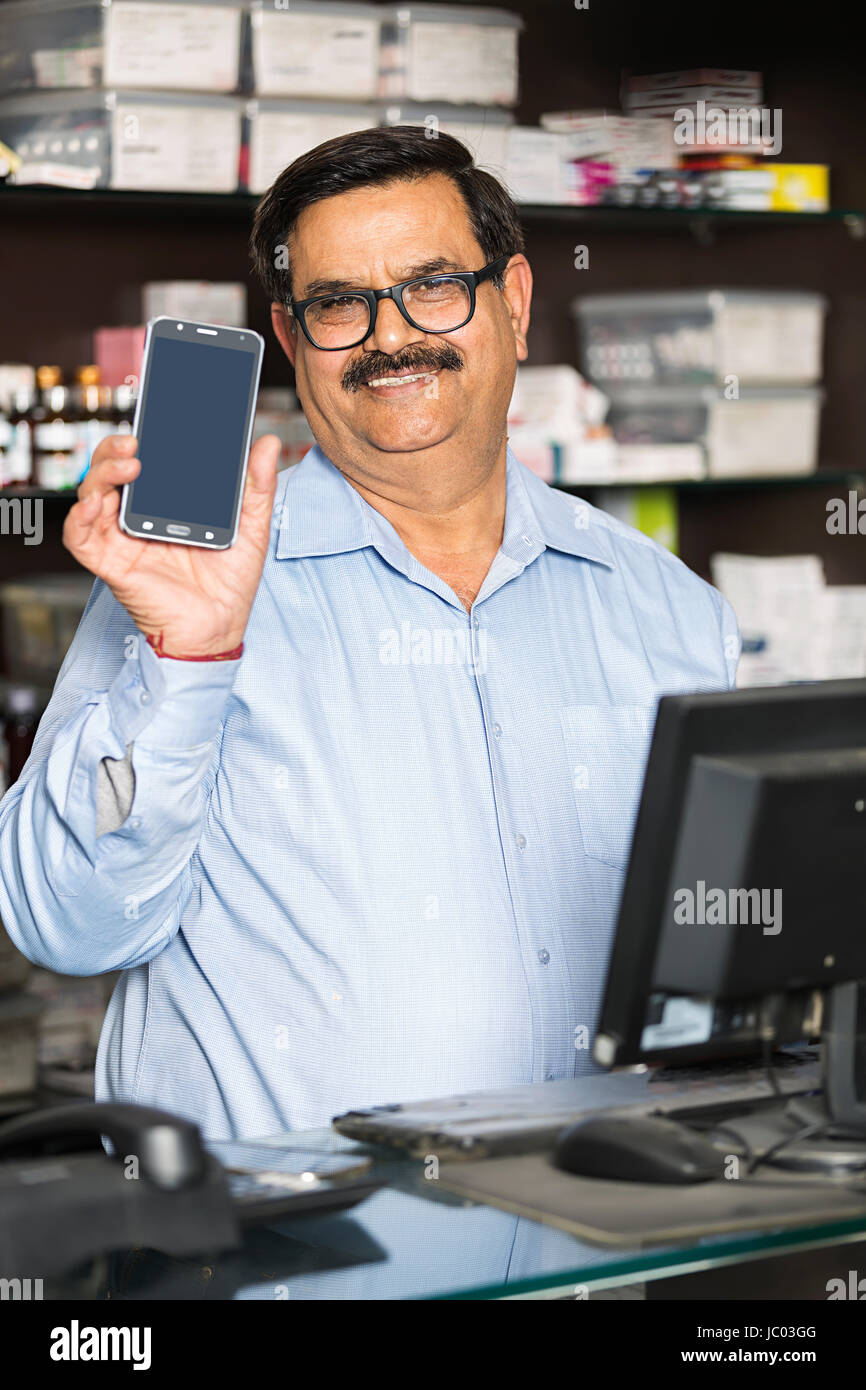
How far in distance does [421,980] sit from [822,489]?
1.75 metres

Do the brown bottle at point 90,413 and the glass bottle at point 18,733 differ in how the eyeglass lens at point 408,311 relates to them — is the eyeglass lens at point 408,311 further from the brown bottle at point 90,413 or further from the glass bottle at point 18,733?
the glass bottle at point 18,733

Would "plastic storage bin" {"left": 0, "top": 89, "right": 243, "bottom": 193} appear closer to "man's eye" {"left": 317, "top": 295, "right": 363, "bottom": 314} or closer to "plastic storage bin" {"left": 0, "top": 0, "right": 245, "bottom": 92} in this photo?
"plastic storage bin" {"left": 0, "top": 0, "right": 245, "bottom": 92}

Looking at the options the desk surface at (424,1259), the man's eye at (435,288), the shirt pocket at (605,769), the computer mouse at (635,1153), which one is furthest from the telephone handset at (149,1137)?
the man's eye at (435,288)

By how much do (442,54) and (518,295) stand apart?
810 mm

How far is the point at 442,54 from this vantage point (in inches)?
97.0

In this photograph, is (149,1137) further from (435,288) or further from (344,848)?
(435,288)

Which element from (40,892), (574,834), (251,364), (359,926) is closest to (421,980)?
(359,926)

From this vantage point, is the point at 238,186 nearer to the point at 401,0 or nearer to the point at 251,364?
the point at 401,0

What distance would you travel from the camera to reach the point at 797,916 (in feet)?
3.57

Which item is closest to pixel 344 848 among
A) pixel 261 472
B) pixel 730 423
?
pixel 261 472

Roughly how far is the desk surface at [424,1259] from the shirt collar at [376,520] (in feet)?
2.45

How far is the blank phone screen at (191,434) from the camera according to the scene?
4.00 ft

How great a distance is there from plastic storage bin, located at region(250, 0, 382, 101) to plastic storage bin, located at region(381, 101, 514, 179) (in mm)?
57

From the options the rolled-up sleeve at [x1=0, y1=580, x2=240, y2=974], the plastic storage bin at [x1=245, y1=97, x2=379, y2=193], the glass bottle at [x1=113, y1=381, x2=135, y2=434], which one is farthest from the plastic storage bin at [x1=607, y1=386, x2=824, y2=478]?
the rolled-up sleeve at [x1=0, y1=580, x2=240, y2=974]
